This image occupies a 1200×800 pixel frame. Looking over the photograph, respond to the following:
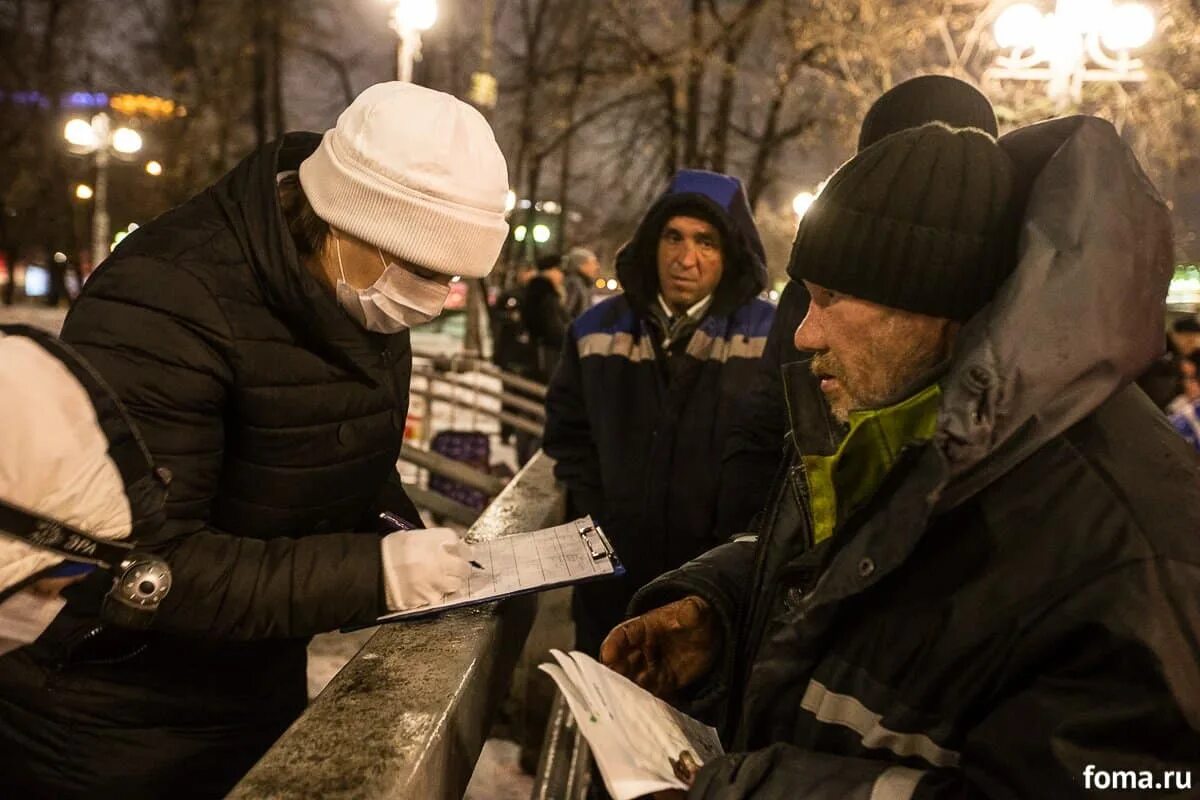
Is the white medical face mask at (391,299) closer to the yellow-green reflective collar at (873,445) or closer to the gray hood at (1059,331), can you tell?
the yellow-green reflective collar at (873,445)

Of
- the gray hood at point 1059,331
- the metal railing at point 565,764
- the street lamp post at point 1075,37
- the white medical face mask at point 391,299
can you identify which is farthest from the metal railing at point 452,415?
the street lamp post at point 1075,37

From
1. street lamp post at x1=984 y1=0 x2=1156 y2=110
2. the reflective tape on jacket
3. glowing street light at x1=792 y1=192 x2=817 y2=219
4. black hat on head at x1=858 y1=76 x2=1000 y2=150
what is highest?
street lamp post at x1=984 y1=0 x2=1156 y2=110

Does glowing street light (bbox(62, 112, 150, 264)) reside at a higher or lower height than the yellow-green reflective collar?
higher

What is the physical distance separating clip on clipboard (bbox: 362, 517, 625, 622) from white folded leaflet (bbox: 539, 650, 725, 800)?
0.43 meters

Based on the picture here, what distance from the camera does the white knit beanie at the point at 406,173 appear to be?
7.04 feet

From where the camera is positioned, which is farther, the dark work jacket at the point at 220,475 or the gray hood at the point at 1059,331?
the dark work jacket at the point at 220,475

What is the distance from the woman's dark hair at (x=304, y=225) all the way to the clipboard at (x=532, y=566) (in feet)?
2.68

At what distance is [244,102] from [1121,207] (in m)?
29.6

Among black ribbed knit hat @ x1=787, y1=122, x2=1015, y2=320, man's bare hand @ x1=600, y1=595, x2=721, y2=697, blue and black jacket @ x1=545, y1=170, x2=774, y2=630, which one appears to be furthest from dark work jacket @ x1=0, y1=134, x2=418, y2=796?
blue and black jacket @ x1=545, y1=170, x2=774, y2=630

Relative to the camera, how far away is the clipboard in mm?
2146

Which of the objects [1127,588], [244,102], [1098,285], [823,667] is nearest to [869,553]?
[823,667]

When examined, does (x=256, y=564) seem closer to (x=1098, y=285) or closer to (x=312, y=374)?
(x=312, y=374)

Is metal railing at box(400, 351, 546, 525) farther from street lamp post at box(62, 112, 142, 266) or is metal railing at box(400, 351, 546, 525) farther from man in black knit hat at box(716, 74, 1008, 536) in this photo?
street lamp post at box(62, 112, 142, 266)

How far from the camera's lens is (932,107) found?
312 centimetres
